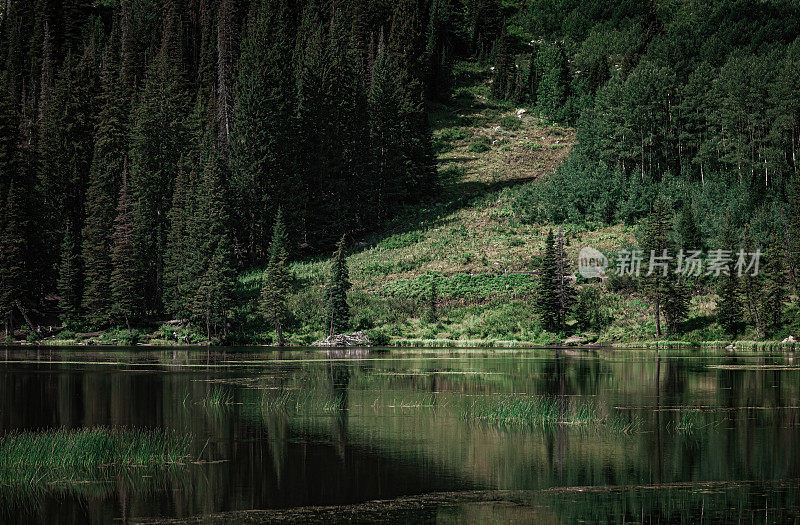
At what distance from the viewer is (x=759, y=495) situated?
18938 mm

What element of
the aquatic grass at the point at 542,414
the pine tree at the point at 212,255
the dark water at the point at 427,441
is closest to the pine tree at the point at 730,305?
the dark water at the point at 427,441

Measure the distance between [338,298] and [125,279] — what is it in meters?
19.4

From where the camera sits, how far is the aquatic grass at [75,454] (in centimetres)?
1989

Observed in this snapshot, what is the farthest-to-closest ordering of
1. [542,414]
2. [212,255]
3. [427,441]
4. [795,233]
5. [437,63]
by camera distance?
[437,63]
[212,255]
[795,233]
[542,414]
[427,441]

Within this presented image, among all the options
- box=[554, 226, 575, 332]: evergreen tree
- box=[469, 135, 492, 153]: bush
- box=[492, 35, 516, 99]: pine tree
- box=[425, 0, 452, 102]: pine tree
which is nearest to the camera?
box=[554, 226, 575, 332]: evergreen tree

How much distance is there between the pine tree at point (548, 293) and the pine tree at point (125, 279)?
34.1 metres

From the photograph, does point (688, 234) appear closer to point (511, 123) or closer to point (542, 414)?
point (542, 414)

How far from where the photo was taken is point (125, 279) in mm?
73812

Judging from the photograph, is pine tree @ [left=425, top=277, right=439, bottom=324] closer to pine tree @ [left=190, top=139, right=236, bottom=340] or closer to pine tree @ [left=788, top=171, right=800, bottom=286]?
pine tree @ [left=190, top=139, right=236, bottom=340]

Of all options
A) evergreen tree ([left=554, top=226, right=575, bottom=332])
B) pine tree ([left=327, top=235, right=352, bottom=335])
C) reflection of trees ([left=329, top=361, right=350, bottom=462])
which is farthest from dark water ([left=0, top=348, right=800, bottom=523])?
pine tree ([left=327, top=235, right=352, bottom=335])

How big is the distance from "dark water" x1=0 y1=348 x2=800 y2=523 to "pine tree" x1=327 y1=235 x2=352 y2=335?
20.4m

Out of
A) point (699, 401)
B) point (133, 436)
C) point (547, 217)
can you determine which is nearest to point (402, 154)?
point (547, 217)

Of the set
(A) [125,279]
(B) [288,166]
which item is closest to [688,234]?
(B) [288,166]

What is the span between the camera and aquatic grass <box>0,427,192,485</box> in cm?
1989
